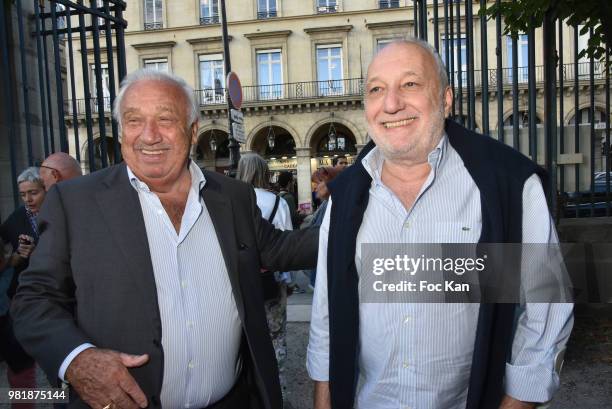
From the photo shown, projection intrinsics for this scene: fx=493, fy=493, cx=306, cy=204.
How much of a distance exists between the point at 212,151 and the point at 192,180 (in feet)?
86.5

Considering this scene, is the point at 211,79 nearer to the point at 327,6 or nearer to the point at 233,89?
the point at 327,6

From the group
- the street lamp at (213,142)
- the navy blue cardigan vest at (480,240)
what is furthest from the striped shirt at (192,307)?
the street lamp at (213,142)

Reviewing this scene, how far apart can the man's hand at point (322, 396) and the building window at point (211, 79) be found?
25043mm

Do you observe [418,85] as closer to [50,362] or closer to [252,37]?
[50,362]

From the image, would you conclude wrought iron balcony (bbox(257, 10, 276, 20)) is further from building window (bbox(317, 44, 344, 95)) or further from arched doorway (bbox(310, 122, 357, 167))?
arched doorway (bbox(310, 122, 357, 167))

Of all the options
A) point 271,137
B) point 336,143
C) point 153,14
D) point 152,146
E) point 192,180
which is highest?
point 153,14

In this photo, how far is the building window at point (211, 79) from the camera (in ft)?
85.0

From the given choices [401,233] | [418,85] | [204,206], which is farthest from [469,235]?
[204,206]

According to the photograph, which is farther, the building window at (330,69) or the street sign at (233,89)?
the building window at (330,69)

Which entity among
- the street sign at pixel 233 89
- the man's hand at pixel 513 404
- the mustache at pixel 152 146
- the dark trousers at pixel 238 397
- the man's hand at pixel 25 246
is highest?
the street sign at pixel 233 89

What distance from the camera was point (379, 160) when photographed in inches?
77.8

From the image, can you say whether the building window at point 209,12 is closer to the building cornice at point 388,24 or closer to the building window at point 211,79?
the building window at point 211,79

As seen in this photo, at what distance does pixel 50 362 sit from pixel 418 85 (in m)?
1.60

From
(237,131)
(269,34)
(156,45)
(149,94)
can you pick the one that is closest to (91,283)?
(149,94)
